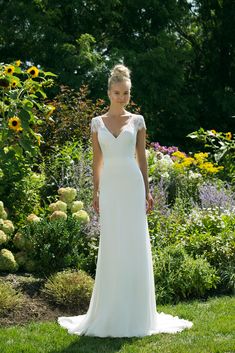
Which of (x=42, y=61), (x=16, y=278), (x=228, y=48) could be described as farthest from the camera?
(x=228, y=48)

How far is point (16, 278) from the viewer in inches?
242

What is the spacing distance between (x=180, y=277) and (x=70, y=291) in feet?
3.77

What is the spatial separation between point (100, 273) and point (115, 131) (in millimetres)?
1146

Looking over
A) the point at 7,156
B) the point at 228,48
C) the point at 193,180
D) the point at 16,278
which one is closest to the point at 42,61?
the point at 228,48

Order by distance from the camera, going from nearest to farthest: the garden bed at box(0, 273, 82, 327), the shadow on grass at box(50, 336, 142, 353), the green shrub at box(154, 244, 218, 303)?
the shadow on grass at box(50, 336, 142, 353) → the garden bed at box(0, 273, 82, 327) → the green shrub at box(154, 244, 218, 303)

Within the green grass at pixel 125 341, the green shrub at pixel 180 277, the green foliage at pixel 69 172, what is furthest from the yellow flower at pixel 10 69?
the green grass at pixel 125 341

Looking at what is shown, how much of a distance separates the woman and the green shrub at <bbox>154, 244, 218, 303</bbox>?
0.97 meters

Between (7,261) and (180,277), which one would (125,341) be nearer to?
(180,277)

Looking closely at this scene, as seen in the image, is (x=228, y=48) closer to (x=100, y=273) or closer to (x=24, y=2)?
(x=24, y=2)

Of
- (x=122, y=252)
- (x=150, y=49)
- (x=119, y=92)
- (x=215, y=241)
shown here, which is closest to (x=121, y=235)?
(x=122, y=252)

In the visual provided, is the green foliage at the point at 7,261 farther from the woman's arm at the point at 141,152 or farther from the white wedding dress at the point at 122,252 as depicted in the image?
the woman's arm at the point at 141,152

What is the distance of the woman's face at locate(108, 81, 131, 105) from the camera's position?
4918 millimetres

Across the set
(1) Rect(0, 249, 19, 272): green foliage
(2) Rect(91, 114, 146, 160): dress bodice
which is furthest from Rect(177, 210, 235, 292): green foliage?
(2) Rect(91, 114, 146, 160): dress bodice

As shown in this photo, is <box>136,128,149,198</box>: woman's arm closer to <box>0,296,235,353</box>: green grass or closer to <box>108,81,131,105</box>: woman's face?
<box>108,81,131,105</box>: woman's face
